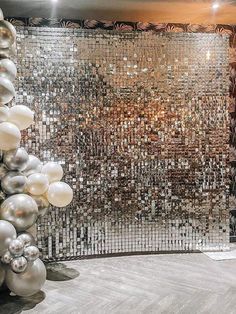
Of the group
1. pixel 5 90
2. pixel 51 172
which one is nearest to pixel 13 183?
pixel 51 172

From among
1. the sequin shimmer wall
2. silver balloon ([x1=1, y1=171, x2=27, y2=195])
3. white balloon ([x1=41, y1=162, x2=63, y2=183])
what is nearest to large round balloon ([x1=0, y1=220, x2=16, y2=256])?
silver balloon ([x1=1, y1=171, x2=27, y2=195])

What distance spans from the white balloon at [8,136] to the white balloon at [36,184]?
1.02 feet

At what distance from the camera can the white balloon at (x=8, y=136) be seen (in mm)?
2908

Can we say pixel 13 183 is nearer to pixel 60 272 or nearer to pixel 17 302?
pixel 17 302

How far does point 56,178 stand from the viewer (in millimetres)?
3422

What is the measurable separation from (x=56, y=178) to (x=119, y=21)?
6.31ft

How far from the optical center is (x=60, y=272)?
368cm

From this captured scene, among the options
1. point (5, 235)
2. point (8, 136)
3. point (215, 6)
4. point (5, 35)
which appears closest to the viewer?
point (5, 235)

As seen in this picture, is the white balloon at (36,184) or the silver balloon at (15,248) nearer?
the silver balloon at (15,248)

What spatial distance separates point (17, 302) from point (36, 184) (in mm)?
906

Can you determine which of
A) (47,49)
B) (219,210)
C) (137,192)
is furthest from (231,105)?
(47,49)

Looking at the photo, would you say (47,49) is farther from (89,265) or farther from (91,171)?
(89,265)

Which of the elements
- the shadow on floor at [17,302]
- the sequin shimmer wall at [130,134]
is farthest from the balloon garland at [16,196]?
the sequin shimmer wall at [130,134]

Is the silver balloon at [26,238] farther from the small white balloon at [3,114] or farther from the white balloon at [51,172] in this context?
the small white balloon at [3,114]
